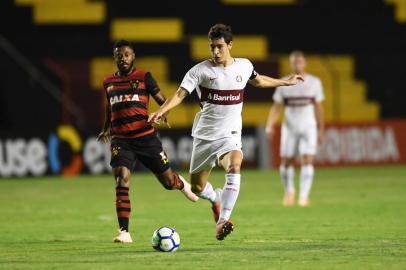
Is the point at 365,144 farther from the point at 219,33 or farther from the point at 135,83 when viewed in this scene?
the point at 219,33

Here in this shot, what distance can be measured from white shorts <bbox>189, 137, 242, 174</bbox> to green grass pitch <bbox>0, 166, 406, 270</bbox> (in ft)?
2.36

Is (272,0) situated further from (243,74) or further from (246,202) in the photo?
(243,74)

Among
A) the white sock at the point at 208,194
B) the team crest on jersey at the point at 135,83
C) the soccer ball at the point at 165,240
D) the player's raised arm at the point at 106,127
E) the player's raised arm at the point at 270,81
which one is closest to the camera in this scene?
the soccer ball at the point at 165,240

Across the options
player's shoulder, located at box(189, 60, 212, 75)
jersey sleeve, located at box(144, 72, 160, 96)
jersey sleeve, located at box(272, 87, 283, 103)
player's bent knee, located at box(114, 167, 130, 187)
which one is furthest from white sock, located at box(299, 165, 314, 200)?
player's bent knee, located at box(114, 167, 130, 187)

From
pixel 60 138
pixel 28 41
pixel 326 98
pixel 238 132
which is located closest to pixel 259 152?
pixel 326 98

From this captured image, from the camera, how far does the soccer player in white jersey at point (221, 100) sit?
9.79 m

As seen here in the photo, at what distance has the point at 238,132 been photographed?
10180 mm

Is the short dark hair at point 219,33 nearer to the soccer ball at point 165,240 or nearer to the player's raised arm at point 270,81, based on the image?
the player's raised arm at point 270,81

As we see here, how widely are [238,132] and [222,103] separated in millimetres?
342

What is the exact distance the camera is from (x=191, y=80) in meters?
9.89

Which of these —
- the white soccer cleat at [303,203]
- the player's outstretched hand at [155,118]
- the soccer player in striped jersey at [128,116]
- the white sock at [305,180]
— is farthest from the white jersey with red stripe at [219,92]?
the white sock at [305,180]

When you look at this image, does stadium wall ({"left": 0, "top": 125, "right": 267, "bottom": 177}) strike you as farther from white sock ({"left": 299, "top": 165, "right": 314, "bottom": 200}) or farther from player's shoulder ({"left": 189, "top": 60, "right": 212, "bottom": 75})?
player's shoulder ({"left": 189, "top": 60, "right": 212, "bottom": 75})

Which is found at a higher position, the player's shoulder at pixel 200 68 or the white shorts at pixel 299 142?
the player's shoulder at pixel 200 68

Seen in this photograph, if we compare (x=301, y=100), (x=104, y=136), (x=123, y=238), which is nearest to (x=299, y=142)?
(x=301, y=100)
